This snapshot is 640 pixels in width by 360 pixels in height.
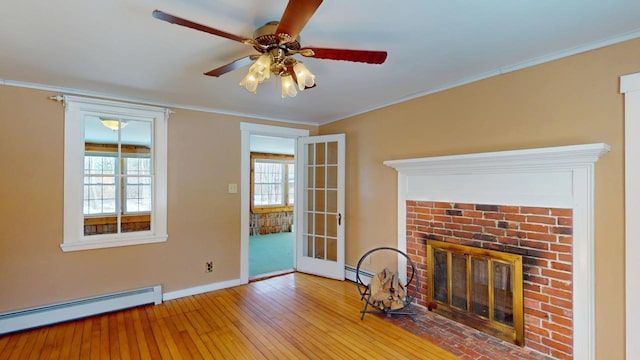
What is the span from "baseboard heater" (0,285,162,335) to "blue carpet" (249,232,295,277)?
54.9 inches

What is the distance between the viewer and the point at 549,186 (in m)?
2.20

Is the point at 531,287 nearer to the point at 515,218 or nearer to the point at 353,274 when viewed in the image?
the point at 515,218

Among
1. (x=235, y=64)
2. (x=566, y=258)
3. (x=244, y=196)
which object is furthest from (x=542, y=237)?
(x=244, y=196)

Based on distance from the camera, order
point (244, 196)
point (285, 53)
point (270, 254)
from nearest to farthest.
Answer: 1. point (285, 53)
2. point (244, 196)
3. point (270, 254)

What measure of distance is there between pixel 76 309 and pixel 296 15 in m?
3.42

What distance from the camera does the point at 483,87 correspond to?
8.49 ft

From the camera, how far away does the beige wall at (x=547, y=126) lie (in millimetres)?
1932

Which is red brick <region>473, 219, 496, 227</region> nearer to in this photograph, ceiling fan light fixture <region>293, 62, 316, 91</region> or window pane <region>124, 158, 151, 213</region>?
ceiling fan light fixture <region>293, 62, 316, 91</region>

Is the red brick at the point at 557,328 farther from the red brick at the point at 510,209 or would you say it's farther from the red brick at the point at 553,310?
the red brick at the point at 510,209

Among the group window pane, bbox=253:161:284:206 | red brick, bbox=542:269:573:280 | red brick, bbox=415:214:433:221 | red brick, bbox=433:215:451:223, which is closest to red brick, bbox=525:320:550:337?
red brick, bbox=542:269:573:280

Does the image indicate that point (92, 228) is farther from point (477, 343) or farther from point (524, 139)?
point (524, 139)

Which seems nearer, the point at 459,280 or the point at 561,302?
the point at 561,302

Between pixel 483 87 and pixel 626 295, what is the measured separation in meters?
1.77

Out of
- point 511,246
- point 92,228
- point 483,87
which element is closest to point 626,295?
point 511,246
